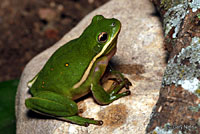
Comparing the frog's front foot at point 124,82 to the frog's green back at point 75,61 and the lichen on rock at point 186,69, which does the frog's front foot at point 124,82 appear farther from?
the lichen on rock at point 186,69

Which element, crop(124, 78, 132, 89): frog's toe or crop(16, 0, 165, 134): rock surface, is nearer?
crop(16, 0, 165, 134): rock surface

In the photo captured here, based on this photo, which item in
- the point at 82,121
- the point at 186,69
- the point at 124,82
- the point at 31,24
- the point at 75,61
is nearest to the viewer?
the point at 186,69

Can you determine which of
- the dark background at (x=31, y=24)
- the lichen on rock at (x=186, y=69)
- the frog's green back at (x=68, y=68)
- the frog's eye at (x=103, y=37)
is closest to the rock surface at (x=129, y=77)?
the frog's green back at (x=68, y=68)

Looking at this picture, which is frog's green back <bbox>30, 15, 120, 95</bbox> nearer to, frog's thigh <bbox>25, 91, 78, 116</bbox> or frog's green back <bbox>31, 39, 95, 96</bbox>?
frog's green back <bbox>31, 39, 95, 96</bbox>

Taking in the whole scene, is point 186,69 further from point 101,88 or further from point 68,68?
point 68,68

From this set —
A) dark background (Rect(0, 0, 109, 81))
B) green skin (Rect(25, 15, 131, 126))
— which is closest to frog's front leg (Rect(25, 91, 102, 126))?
green skin (Rect(25, 15, 131, 126))

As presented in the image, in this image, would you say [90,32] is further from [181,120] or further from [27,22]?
[27,22]

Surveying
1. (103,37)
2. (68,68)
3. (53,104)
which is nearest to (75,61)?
(68,68)
